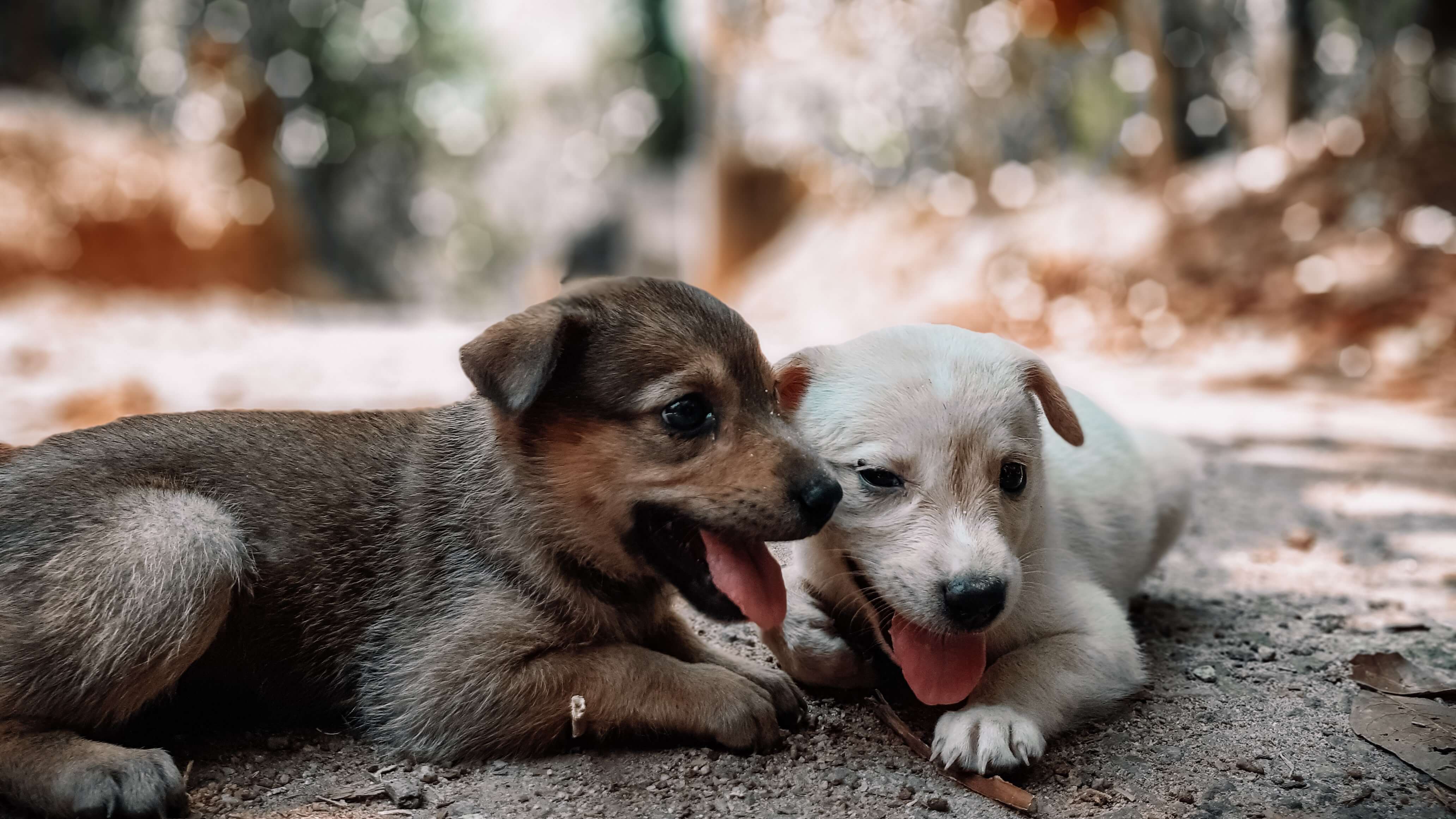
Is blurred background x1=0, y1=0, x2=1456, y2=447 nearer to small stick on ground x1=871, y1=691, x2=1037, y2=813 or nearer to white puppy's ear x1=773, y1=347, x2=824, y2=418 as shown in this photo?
white puppy's ear x1=773, y1=347, x2=824, y2=418

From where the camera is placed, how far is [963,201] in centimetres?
1546

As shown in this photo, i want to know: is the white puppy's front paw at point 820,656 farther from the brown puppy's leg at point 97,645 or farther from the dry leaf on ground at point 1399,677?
the brown puppy's leg at point 97,645

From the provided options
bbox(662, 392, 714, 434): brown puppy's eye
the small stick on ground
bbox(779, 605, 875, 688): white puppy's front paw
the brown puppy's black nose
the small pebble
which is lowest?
the small pebble

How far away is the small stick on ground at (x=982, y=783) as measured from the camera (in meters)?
2.71

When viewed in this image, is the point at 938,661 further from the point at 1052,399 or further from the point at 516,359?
the point at 516,359

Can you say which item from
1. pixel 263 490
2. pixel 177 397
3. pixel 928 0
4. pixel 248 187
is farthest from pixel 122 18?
pixel 263 490

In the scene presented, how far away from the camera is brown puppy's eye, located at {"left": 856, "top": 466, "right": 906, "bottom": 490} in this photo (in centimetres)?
311

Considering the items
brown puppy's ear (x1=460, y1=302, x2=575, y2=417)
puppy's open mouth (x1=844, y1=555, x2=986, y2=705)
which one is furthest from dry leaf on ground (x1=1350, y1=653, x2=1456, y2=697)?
brown puppy's ear (x1=460, y1=302, x2=575, y2=417)

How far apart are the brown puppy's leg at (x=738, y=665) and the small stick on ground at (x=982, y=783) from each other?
30 cm

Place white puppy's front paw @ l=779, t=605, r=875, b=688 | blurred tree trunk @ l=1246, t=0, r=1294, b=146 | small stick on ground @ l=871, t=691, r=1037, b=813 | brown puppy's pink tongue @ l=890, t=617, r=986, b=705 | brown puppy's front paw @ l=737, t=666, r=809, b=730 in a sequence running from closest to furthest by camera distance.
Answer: small stick on ground @ l=871, t=691, r=1037, b=813, brown puppy's pink tongue @ l=890, t=617, r=986, b=705, brown puppy's front paw @ l=737, t=666, r=809, b=730, white puppy's front paw @ l=779, t=605, r=875, b=688, blurred tree trunk @ l=1246, t=0, r=1294, b=146

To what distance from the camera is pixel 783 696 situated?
3.20m

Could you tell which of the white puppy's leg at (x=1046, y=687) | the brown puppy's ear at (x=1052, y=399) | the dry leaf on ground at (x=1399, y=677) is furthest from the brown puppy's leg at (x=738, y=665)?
the dry leaf on ground at (x=1399, y=677)

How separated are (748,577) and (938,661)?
0.62 m

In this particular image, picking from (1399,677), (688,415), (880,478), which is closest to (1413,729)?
(1399,677)
